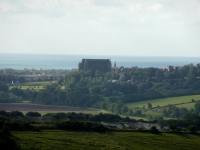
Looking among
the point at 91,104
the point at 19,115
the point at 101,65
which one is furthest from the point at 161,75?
the point at 19,115

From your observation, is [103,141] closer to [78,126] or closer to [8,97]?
[78,126]

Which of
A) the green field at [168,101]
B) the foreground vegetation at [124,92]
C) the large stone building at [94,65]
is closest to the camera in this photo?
the foreground vegetation at [124,92]

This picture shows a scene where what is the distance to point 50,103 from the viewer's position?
7862cm

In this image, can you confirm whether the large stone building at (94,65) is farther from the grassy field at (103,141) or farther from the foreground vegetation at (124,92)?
the grassy field at (103,141)

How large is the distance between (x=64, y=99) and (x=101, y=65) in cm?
4271

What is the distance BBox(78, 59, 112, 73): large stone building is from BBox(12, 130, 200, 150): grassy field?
84.6 m

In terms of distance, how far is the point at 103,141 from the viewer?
30.5m

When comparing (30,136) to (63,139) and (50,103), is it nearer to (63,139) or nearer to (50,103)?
(63,139)

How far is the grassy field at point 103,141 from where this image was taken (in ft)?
91.8

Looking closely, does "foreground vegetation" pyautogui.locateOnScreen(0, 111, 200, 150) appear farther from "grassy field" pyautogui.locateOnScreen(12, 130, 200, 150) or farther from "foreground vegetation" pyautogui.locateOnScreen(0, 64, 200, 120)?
"foreground vegetation" pyautogui.locateOnScreen(0, 64, 200, 120)

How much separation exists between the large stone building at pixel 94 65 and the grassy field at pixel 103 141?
278 feet

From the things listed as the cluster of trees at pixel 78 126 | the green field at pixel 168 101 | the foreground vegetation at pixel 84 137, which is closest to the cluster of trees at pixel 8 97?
the green field at pixel 168 101

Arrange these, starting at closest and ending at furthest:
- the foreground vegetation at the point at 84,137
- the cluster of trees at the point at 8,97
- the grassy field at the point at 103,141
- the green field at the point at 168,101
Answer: the foreground vegetation at the point at 84,137 → the grassy field at the point at 103,141 → the green field at the point at 168,101 → the cluster of trees at the point at 8,97

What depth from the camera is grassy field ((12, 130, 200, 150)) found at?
27984 millimetres
